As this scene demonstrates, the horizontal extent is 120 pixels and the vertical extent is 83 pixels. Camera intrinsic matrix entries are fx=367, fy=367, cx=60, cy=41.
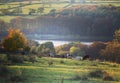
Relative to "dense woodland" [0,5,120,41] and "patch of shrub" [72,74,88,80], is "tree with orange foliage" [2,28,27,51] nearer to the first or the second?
"dense woodland" [0,5,120,41]

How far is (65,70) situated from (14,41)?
0.56 m

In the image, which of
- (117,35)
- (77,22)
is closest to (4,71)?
(77,22)

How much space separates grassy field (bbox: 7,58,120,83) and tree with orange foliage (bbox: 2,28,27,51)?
0.58 ft

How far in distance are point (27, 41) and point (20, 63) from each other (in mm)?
221

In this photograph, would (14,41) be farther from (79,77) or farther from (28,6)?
(79,77)

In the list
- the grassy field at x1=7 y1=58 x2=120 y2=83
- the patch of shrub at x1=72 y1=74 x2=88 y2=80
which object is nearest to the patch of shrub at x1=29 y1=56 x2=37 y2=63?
the grassy field at x1=7 y1=58 x2=120 y2=83

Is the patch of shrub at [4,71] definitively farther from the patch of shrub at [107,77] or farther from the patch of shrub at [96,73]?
the patch of shrub at [107,77]

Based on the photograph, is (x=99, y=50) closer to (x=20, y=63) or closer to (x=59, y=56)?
(x=59, y=56)

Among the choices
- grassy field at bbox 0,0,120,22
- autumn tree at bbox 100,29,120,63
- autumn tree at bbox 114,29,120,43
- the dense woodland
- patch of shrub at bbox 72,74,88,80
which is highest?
grassy field at bbox 0,0,120,22

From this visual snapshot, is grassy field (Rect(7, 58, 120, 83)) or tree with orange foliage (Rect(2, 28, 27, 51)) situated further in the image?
tree with orange foliage (Rect(2, 28, 27, 51))

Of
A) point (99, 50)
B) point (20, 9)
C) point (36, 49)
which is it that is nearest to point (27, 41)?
point (36, 49)

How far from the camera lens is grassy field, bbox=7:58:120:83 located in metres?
3.38

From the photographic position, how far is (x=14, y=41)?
3.51 meters

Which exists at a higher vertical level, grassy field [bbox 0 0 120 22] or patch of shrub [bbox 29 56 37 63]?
grassy field [bbox 0 0 120 22]
